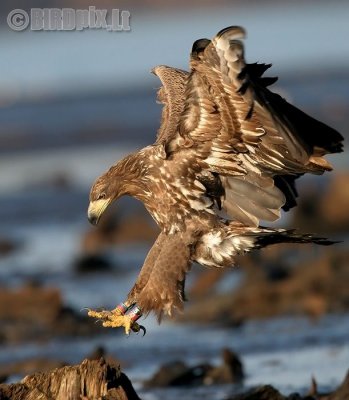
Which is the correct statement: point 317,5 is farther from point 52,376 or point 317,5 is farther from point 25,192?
point 52,376

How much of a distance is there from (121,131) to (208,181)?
55.1ft

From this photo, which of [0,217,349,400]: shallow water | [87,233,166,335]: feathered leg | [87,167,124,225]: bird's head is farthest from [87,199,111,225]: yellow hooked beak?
[0,217,349,400]: shallow water

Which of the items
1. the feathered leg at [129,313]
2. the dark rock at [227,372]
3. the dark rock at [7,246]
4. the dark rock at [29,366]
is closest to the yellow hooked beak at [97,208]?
the feathered leg at [129,313]

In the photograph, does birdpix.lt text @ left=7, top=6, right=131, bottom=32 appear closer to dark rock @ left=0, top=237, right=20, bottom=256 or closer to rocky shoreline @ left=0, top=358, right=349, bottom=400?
dark rock @ left=0, top=237, right=20, bottom=256

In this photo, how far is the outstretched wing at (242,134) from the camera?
7898mm

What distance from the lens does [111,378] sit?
749cm

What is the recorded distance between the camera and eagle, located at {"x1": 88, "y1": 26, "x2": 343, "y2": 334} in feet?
27.2

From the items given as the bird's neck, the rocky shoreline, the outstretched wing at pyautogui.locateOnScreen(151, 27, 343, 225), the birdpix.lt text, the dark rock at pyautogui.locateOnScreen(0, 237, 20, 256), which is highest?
the birdpix.lt text

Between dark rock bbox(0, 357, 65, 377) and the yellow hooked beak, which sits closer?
the yellow hooked beak

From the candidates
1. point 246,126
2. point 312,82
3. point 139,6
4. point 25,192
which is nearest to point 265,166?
point 246,126

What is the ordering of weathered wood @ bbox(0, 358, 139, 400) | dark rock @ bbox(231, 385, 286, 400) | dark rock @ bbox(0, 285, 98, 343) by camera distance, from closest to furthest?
weathered wood @ bbox(0, 358, 139, 400), dark rock @ bbox(231, 385, 286, 400), dark rock @ bbox(0, 285, 98, 343)

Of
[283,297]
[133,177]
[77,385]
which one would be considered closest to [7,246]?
[283,297]

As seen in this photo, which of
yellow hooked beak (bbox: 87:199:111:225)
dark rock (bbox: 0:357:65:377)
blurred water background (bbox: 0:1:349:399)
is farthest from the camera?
blurred water background (bbox: 0:1:349:399)

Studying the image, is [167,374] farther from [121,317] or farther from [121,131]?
[121,131]
